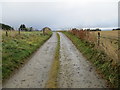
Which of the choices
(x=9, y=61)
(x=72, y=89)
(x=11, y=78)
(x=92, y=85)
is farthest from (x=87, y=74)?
(x=9, y=61)

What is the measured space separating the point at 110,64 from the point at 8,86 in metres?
4.66

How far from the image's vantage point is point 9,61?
10180mm

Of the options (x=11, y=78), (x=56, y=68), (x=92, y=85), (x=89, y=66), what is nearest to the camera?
(x=92, y=85)

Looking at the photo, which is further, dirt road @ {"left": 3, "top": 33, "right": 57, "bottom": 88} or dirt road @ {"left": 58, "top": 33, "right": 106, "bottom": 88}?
dirt road @ {"left": 3, "top": 33, "right": 57, "bottom": 88}

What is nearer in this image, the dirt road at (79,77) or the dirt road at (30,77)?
the dirt road at (79,77)

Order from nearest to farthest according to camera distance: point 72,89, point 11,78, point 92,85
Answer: point 72,89, point 92,85, point 11,78

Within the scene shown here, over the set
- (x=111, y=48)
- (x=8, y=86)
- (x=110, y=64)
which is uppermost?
(x=111, y=48)

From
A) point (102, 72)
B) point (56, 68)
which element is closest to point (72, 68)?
point (56, 68)

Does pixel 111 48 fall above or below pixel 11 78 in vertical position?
above

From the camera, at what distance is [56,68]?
31.4 feet

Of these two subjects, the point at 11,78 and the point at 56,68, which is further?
the point at 56,68

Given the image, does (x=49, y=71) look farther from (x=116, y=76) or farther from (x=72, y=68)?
(x=116, y=76)

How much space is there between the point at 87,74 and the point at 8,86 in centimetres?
361

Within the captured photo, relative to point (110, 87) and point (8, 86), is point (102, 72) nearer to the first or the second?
point (110, 87)
